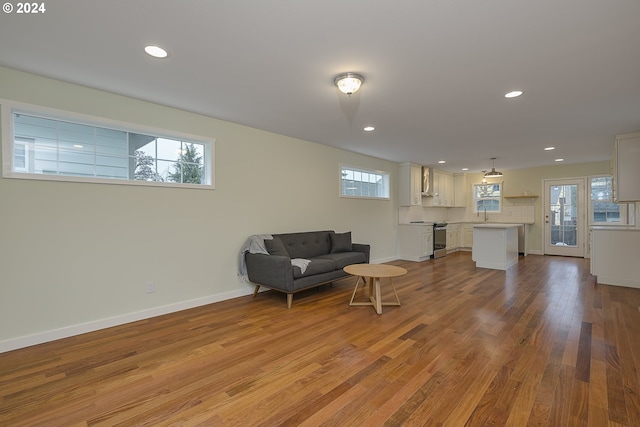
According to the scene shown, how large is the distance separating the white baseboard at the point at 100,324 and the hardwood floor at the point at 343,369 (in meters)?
0.09

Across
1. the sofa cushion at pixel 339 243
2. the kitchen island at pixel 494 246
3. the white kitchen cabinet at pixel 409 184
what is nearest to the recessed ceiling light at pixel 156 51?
the sofa cushion at pixel 339 243

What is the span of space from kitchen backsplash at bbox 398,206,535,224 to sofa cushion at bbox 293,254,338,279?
3.77m

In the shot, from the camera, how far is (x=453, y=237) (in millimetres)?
8867

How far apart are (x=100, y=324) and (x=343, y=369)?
2582 mm

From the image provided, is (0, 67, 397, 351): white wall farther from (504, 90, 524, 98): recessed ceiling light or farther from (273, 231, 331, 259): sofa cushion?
(504, 90, 524, 98): recessed ceiling light

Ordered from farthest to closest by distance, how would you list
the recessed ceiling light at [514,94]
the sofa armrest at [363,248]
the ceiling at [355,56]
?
the sofa armrest at [363,248], the recessed ceiling light at [514,94], the ceiling at [355,56]

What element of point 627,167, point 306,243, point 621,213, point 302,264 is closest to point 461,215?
point 621,213

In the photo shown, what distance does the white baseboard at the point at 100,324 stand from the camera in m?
2.61

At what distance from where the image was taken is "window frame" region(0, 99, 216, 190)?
2580 mm

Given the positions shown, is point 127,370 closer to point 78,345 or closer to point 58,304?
point 78,345

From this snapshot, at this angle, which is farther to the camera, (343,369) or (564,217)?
(564,217)

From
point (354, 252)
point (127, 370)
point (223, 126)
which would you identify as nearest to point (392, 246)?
point (354, 252)

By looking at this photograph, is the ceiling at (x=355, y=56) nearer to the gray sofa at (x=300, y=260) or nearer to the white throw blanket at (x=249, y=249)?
the white throw blanket at (x=249, y=249)

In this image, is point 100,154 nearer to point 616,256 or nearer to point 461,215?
point 616,256
